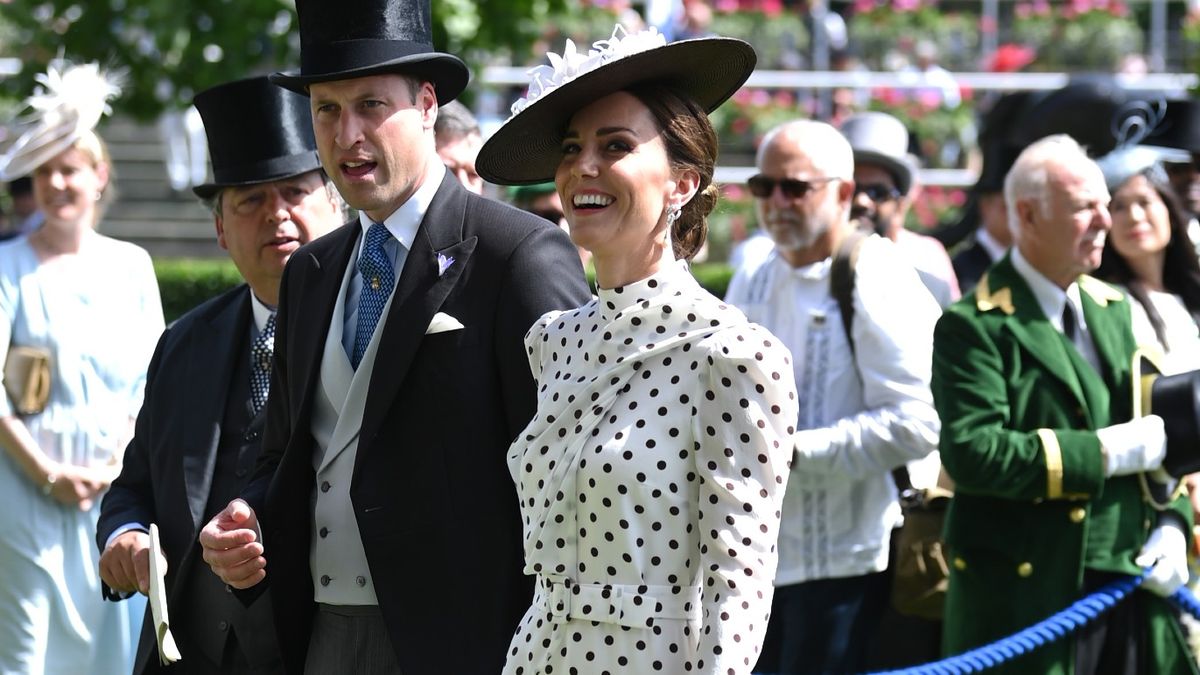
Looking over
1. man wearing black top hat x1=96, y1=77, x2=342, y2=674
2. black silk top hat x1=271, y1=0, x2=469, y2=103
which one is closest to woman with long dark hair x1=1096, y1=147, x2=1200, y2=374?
man wearing black top hat x1=96, y1=77, x2=342, y2=674

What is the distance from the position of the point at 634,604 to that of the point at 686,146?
94 centimetres

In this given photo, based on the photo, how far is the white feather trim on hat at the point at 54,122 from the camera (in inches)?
274

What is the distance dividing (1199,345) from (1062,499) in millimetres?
1080

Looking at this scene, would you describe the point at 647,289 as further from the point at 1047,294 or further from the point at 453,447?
the point at 1047,294

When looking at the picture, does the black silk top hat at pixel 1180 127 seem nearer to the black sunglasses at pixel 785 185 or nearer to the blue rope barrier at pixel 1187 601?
the black sunglasses at pixel 785 185

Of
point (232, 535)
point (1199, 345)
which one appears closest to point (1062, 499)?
point (1199, 345)

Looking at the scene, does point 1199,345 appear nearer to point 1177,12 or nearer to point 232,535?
point 232,535

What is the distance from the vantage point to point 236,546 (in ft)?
14.0

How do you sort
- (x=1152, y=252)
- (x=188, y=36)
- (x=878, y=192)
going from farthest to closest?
(x=188, y=36)
(x=878, y=192)
(x=1152, y=252)

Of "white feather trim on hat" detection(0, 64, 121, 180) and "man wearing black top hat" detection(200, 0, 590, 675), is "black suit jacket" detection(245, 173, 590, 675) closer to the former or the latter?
"man wearing black top hat" detection(200, 0, 590, 675)

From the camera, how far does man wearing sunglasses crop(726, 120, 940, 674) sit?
21.1 feet

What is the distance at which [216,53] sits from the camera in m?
11.8

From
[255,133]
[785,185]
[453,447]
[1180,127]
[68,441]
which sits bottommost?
[68,441]

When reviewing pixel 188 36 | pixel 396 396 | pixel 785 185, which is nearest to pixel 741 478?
pixel 396 396
